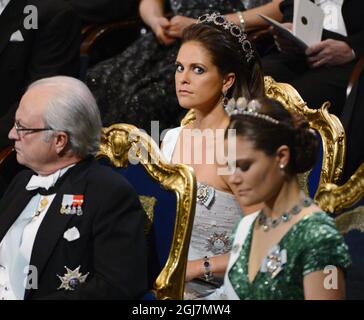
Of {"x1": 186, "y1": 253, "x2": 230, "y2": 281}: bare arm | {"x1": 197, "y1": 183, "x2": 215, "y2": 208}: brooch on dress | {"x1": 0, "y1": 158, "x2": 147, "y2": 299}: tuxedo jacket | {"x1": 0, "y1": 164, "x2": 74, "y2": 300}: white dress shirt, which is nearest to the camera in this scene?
{"x1": 0, "y1": 158, "x2": 147, "y2": 299}: tuxedo jacket

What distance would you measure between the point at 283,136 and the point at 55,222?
0.75 metres

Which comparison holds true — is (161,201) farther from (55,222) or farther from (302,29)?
(302,29)

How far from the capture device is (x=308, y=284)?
202cm

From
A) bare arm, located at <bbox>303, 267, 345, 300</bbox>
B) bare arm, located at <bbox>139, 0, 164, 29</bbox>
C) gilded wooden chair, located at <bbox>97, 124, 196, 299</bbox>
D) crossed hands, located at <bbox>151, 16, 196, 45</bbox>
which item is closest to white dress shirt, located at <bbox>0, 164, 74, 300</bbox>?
gilded wooden chair, located at <bbox>97, 124, 196, 299</bbox>

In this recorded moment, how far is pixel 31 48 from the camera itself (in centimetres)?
386

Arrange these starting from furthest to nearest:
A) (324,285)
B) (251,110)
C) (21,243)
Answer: (21,243)
(251,110)
(324,285)

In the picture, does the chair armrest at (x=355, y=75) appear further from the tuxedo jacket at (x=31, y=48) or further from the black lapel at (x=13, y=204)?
the black lapel at (x=13, y=204)

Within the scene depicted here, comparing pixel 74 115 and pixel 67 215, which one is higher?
pixel 74 115

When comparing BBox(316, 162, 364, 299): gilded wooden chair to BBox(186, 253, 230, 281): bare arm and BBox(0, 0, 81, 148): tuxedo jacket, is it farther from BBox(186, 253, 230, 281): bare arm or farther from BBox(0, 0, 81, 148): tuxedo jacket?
BBox(0, 0, 81, 148): tuxedo jacket

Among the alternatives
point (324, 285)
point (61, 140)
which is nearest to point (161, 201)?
point (61, 140)

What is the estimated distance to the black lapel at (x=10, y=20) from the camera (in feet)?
12.6

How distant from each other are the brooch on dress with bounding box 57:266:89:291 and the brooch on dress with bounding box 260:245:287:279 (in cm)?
59

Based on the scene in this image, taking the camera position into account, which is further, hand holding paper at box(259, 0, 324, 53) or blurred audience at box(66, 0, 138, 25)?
blurred audience at box(66, 0, 138, 25)

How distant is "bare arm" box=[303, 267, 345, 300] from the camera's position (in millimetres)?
2010
